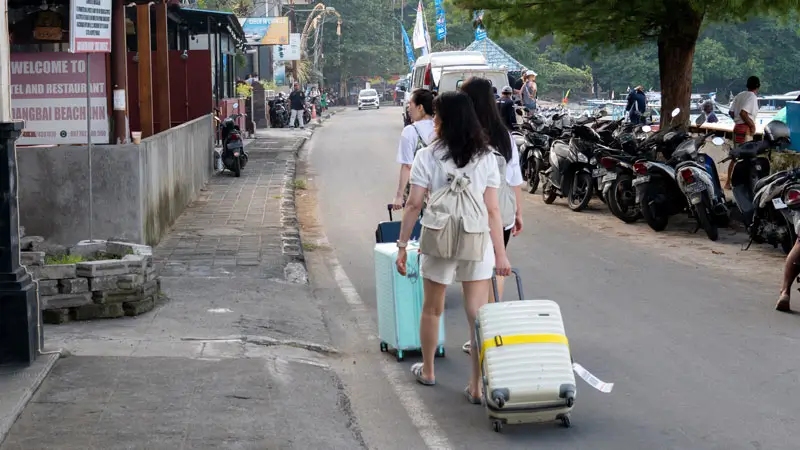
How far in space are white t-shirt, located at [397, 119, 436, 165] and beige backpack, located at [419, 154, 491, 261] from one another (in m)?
2.83

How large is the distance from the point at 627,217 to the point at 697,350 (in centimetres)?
684

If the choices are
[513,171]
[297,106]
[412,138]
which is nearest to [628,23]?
[412,138]

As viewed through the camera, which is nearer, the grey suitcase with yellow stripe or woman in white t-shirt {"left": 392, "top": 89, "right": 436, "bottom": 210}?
the grey suitcase with yellow stripe

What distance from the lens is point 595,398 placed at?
20.7 feet

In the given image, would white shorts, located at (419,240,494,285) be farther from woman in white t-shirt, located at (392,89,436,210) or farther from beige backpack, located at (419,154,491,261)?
woman in white t-shirt, located at (392,89,436,210)

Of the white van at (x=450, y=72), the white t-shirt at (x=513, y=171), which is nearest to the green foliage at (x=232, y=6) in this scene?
the white van at (x=450, y=72)

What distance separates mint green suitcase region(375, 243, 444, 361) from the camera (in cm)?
699

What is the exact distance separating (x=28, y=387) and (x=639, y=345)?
4.08 m

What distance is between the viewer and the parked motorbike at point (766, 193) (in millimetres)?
10547

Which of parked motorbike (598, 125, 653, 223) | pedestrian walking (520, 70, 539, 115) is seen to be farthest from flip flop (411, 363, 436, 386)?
pedestrian walking (520, 70, 539, 115)

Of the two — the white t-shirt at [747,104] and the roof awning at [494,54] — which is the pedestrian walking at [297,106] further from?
the white t-shirt at [747,104]

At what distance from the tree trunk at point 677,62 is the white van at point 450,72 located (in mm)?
10903

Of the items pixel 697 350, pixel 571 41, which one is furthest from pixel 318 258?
pixel 571 41

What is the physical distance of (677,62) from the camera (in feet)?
57.0
